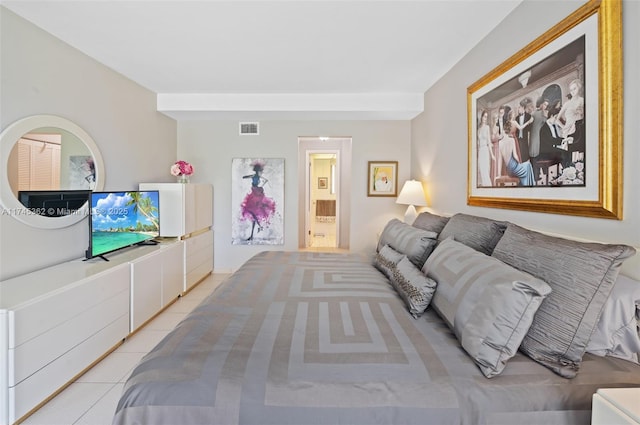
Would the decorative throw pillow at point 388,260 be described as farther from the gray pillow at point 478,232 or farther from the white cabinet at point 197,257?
the white cabinet at point 197,257

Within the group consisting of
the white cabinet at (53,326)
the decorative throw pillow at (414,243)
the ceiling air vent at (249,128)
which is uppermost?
the ceiling air vent at (249,128)

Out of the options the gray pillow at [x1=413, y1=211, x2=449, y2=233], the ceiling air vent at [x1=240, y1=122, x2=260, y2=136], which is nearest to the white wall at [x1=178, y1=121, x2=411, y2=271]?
the ceiling air vent at [x1=240, y1=122, x2=260, y2=136]

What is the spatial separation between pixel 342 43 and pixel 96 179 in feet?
8.55

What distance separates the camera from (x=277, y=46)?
8.85ft

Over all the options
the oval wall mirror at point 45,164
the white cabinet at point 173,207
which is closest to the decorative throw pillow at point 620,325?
the oval wall mirror at point 45,164

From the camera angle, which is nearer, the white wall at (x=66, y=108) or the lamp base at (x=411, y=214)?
the white wall at (x=66, y=108)

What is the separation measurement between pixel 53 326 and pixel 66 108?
1.81m

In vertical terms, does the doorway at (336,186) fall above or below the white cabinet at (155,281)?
above

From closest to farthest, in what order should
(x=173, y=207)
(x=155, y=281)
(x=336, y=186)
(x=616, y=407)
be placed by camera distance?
(x=616, y=407), (x=155, y=281), (x=173, y=207), (x=336, y=186)

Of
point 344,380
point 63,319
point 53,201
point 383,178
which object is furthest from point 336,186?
point 344,380

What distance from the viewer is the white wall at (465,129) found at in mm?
1320

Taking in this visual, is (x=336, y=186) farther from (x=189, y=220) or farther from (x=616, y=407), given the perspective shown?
(x=616, y=407)

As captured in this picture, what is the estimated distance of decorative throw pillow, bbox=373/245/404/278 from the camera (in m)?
2.32

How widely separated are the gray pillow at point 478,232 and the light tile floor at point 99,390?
7.97ft
